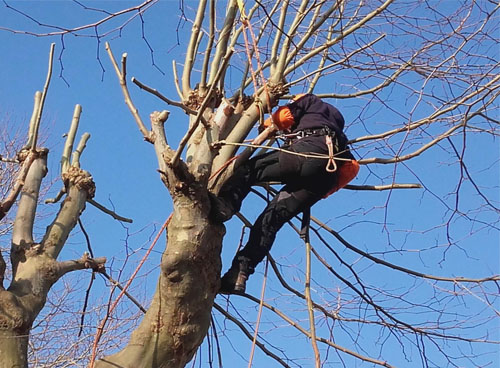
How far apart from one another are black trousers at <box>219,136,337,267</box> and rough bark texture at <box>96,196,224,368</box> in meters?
0.41

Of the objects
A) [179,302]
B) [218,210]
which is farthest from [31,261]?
[218,210]

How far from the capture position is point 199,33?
4.21m

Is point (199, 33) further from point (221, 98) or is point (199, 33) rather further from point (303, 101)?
point (303, 101)

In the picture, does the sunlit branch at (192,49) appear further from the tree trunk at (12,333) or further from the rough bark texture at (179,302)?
the tree trunk at (12,333)

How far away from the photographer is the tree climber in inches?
144

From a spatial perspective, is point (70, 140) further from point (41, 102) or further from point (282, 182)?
point (282, 182)

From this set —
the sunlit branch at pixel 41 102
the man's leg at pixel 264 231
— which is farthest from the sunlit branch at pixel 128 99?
the man's leg at pixel 264 231

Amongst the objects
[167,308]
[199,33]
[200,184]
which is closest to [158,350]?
[167,308]

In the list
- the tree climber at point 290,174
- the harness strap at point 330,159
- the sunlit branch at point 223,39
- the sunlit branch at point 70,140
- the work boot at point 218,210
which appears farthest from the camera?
the sunlit branch at point 70,140

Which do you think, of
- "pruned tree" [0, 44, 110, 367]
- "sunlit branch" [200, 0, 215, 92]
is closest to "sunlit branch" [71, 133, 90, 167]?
"pruned tree" [0, 44, 110, 367]

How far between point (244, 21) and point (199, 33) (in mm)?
548

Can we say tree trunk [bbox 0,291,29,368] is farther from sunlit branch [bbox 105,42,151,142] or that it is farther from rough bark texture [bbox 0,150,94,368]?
sunlit branch [bbox 105,42,151,142]

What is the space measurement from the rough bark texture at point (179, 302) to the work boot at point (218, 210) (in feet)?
0.25

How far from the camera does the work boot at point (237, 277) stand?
11.5ft
